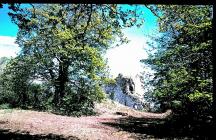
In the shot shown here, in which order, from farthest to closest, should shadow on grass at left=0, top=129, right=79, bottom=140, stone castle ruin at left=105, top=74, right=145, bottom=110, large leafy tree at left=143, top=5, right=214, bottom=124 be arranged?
stone castle ruin at left=105, top=74, right=145, bottom=110, large leafy tree at left=143, top=5, right=214, bottom=124, shadow on grass at left=0, top=129, right=79, bottom=140

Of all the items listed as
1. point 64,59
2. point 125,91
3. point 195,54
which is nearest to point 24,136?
point 195,54

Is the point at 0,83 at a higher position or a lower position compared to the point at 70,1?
higher

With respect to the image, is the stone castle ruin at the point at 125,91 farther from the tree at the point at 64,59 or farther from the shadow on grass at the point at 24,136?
the shadow on grass at the point at 24,136

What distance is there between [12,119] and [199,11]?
14.3 meters

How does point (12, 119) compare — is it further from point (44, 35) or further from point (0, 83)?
point (0, 83)

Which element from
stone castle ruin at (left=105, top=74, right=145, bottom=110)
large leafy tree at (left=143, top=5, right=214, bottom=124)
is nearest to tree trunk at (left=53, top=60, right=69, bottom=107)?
large leafy tree at (left=143, top=5, right=214, bottom=124)

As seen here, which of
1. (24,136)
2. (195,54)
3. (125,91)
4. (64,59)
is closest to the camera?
(24,136)

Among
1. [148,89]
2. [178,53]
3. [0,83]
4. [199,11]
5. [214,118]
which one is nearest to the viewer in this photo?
[214,118]

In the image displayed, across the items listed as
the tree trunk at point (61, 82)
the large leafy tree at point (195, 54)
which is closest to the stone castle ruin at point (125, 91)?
the tree trunk at point (61, 82)

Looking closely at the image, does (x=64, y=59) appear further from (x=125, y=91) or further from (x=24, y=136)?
(x=125, y=91)

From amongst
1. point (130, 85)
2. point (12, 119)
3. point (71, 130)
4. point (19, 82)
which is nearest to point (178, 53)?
point (71, 130)

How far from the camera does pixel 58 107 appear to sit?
36.2 m

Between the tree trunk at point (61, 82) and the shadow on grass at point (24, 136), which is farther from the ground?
the tree trunk at point (61, 82)

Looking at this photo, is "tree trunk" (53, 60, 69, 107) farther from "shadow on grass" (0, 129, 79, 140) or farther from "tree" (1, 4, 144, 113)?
"shadow on grass" (0, 129, 79, 140)
